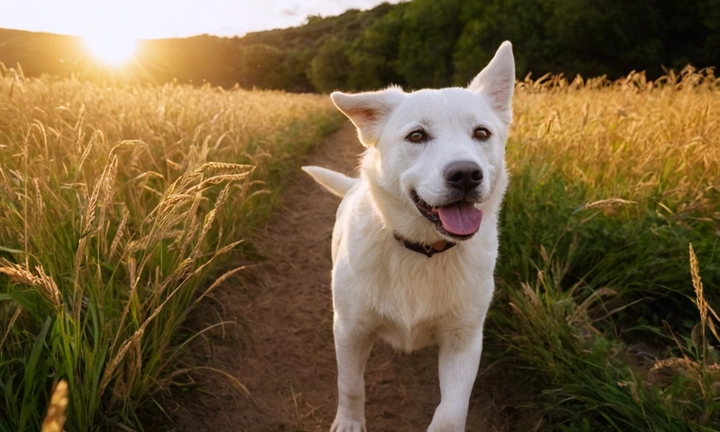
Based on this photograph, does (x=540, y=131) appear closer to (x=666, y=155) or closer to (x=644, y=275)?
(x=666, y=155)

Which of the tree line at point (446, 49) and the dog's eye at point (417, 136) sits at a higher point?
the dog's eye at point (417, 136)

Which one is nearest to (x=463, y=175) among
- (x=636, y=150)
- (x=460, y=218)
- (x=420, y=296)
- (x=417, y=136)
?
(x=460, y=218)

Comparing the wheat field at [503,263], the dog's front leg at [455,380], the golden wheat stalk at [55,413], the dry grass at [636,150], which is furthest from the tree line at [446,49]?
the golden wheat stalk at [55,413]

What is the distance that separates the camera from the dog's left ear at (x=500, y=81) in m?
2.77

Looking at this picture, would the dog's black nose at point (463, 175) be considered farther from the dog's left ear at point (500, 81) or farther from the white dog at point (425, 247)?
the dog's left ear at point (500, 81)

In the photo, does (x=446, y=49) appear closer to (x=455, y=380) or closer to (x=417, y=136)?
(x=417, y=136)

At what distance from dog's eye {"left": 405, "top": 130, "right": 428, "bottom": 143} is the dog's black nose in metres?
0.39

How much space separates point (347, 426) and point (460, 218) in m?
1.24

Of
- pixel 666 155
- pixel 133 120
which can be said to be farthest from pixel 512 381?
pixel 133 120

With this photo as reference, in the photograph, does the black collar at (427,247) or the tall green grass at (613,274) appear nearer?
the tall green grass at (613,274)

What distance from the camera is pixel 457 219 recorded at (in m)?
2.28

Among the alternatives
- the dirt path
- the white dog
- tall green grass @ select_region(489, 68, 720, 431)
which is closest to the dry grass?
tall green grass @ select_region(489, 68, 720, 431)

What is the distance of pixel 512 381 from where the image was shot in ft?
9.30

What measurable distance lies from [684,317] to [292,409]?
2.54 metres
